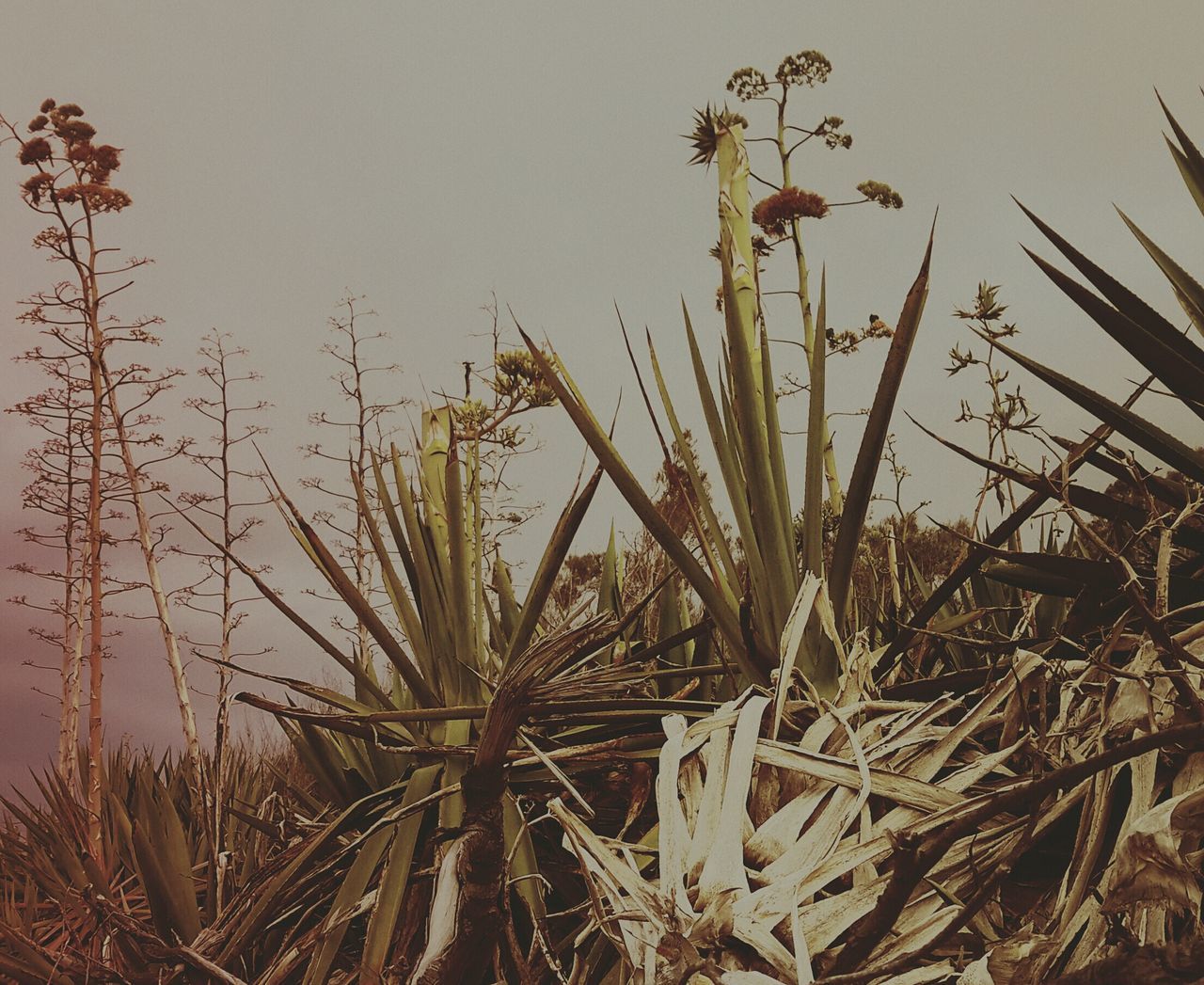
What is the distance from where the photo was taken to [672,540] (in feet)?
4.98

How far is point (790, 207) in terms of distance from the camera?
3.25 m

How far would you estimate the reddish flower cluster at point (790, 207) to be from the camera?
3250mm

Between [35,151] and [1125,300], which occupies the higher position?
[35,151]

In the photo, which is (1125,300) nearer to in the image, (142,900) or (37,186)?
(142,900)

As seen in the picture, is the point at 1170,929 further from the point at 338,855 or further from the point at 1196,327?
the point at 338,855

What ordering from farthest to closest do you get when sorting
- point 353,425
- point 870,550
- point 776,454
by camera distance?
1. point 353,425
2. point 870,550
3. point 776,454

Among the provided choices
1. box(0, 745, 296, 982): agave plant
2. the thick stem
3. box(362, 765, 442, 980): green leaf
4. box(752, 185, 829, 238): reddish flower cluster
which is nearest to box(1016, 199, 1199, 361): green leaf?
box(362, 765, 442, 980): green leaf

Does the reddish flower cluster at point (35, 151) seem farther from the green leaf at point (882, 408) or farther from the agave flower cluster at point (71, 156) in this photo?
the green leaf at point (882, 408)

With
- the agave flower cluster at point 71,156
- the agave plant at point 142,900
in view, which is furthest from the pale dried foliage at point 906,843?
the agave flower cluster at point 71,156

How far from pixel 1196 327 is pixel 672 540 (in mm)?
902

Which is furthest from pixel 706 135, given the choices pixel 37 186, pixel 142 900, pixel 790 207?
pixel 37 186

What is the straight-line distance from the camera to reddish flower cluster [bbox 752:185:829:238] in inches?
128

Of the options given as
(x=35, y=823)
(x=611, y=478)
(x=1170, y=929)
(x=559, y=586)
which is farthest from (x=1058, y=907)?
(x=559, y=586)

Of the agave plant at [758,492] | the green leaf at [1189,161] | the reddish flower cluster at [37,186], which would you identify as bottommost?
the agave plant at [758,492]
